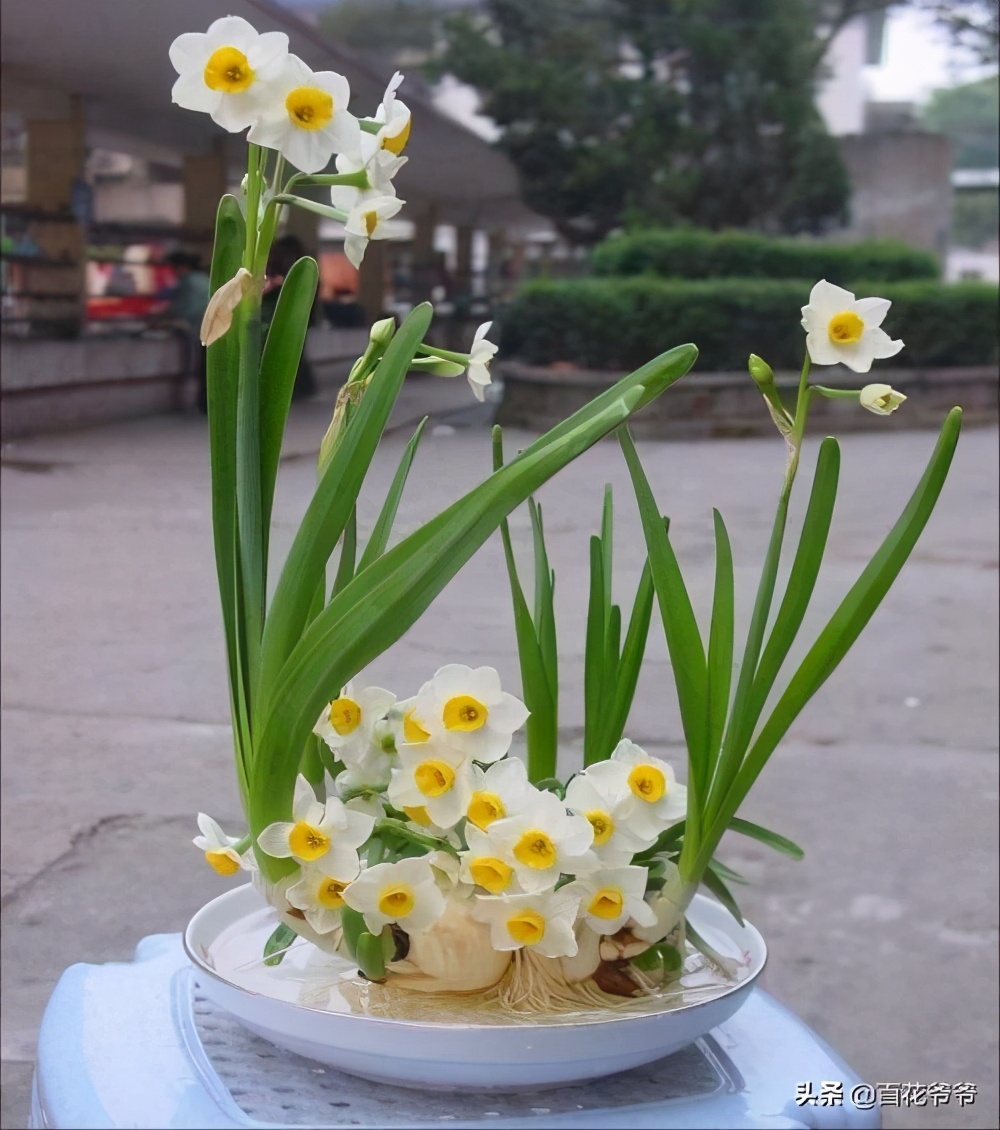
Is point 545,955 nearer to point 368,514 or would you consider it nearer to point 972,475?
point 368,514

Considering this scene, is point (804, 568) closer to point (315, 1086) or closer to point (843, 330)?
point (843, 330)

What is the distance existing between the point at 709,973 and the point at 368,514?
30 centimetres

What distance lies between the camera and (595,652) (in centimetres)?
70

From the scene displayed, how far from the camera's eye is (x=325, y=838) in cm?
61

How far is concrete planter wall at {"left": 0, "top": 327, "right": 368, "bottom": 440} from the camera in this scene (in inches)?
118

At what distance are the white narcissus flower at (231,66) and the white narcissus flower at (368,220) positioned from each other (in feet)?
0.20

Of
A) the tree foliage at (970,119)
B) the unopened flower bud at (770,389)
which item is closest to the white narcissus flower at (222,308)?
the unopened flower bud at (770,389)

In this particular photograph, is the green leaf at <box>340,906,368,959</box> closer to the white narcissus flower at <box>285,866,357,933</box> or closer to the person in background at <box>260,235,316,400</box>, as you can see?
the white narcissus flower at <box>285,866,357,933</box>

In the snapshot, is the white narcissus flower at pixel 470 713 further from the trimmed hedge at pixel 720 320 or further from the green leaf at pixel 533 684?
the trimmed hedge at pixel 720 320

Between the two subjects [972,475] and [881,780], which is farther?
[972,475]

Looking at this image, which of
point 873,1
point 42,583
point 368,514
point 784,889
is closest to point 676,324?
point 873,1

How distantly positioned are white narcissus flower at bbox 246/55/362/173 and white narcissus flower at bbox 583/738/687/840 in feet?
1.01

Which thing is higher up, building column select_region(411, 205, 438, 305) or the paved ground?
building column select_region(411, 205, 438, 305)

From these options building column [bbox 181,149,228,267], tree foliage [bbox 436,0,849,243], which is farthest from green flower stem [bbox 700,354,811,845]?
tree foliage [bbox 436,0,849,243]
